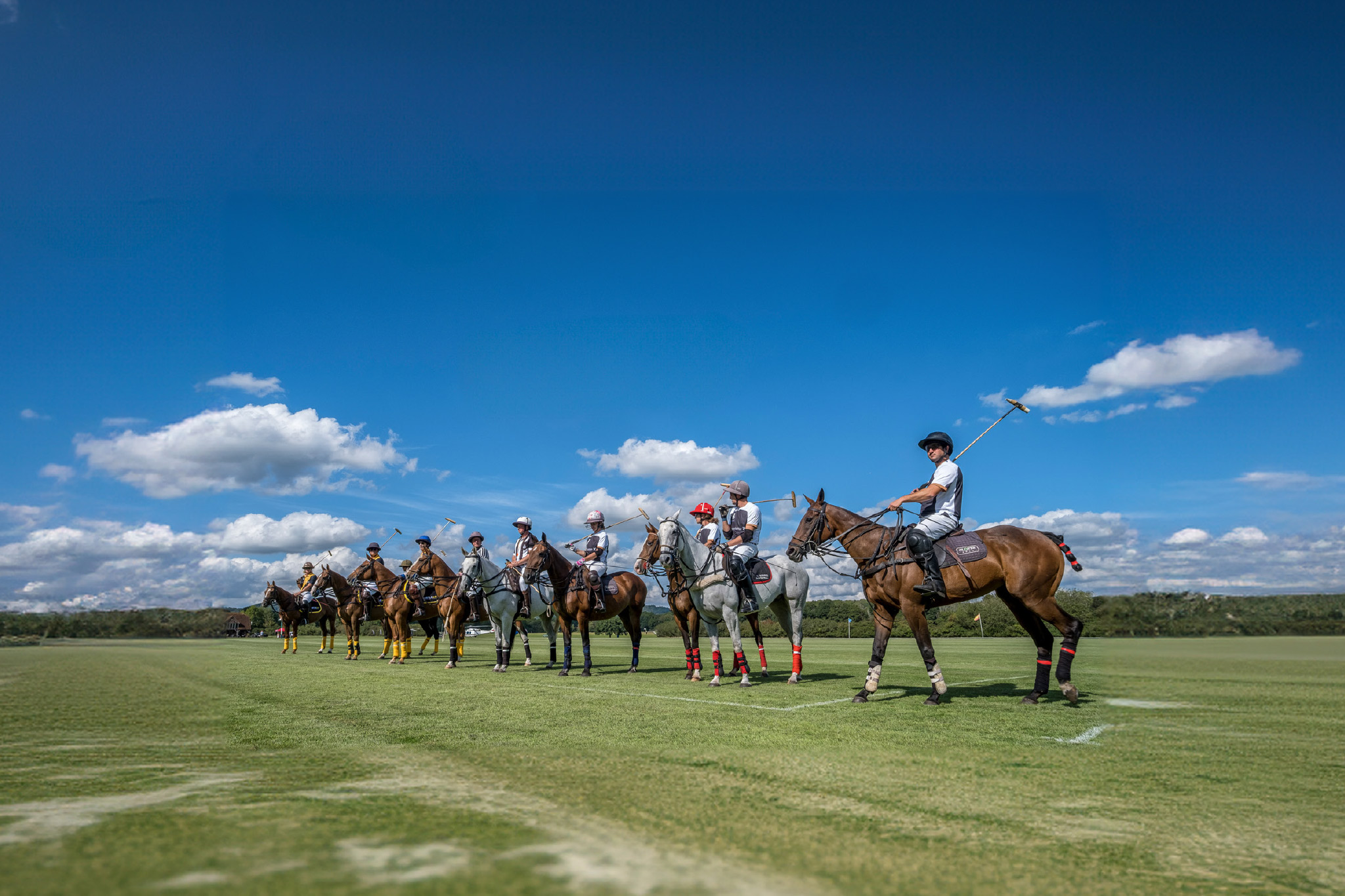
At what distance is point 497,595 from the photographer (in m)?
17.7

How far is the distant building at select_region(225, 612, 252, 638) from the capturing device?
247ft

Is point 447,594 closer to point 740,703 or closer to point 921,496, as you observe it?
point 740,703

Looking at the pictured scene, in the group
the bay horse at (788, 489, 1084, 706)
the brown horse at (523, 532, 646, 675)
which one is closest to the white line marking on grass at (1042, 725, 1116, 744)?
the bay horse at (788, 489, 1084, 706)

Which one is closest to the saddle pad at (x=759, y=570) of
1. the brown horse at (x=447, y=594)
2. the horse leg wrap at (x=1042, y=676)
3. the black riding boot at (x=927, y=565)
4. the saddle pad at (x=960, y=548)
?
the black riding boot at (x=927, y=565)

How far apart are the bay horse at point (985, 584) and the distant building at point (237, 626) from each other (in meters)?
78.8

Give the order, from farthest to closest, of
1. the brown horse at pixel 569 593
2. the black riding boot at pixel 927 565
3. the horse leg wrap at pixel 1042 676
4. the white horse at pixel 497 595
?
the white horse at pixel 497 595
the brown horse at pixel 569 593
the horse leg wrap at pixel 1042 676
the black riding boot at pixel 927 565

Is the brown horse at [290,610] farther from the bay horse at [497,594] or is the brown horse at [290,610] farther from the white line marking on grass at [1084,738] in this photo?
the white line marking on grass at [1084,738]

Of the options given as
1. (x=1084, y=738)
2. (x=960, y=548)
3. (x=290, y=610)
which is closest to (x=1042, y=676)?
(x=960, y=548)

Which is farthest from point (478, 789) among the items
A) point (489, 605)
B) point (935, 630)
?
point (935, 630)

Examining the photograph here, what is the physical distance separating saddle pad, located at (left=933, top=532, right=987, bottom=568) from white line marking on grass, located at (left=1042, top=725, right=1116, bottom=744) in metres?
2.66

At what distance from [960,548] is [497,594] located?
447 inches

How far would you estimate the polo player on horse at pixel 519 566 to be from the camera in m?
17.0

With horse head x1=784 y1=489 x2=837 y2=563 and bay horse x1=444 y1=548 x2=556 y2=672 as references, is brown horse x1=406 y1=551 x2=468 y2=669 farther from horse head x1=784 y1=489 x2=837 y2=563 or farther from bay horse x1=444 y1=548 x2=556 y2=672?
horse head x1=784 y1=489 x2=837 y2=563

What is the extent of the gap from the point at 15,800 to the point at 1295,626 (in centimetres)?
4973
